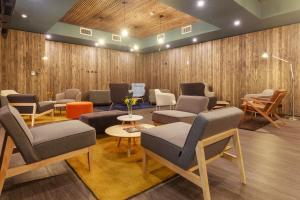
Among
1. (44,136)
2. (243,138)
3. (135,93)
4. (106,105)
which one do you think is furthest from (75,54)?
(243,138)

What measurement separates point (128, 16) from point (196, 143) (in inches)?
229

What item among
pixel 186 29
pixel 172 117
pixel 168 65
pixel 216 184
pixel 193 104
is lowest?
pixel 216 184

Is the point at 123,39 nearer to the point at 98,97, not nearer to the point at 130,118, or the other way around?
the point at 98,97

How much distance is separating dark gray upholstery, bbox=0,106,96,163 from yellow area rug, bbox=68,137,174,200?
1.21 feet

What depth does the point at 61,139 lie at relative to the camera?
1.84 metres

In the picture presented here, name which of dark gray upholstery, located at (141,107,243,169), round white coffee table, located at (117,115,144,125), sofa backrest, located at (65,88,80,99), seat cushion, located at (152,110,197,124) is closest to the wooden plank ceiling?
sofa backrest, located at (65,88,80,99)

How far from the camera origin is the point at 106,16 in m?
6.15

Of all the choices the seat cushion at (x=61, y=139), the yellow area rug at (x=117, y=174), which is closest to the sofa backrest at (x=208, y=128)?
the yellow area rug at (x=117, y=174)

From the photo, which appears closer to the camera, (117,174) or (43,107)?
(117,174)

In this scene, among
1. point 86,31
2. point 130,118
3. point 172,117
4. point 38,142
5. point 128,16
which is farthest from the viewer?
point 86,31

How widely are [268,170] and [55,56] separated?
8.15 metres

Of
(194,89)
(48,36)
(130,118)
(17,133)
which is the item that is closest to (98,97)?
(48,36)

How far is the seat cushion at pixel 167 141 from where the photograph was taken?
1655 mm

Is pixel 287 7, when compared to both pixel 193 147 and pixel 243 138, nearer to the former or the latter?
pixel 243 138
